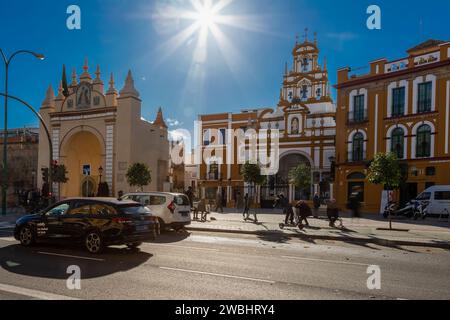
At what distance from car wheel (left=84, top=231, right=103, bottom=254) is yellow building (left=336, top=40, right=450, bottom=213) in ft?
82.7

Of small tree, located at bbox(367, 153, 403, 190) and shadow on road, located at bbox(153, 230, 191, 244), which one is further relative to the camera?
small tree, located at bbox(367, 153, 403, 190)

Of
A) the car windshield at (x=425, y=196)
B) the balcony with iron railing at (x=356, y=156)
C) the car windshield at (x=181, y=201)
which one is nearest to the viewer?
the car windshield at (x=181, y=201)

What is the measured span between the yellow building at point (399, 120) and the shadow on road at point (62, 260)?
24.9 metres

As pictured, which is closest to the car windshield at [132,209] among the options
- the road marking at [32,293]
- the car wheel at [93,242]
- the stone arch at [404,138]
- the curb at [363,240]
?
the car wheel at [93,242]

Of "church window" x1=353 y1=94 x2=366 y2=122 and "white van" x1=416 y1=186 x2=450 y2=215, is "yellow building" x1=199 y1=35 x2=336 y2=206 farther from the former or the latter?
"white van" x1=416 y1=186 x2=450 y2=215

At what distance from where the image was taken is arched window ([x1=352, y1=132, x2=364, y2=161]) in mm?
32775

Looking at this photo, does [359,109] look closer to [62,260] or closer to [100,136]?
[100,136]

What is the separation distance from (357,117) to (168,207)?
25.4 metres

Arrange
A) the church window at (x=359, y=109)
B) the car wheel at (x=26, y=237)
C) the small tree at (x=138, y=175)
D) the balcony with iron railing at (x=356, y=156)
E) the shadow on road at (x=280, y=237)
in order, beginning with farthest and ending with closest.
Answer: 1. the church window at (x=359, y=109)
2. the balcony with iron railing at (x=356, y=156)
3. the small tree at (x=138, y=175)
4. the shadow on road at (x=280, y=237)
5. the car wheel at (x=26, y=237)

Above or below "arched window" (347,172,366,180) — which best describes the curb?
below

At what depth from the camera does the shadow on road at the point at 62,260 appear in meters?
7.22

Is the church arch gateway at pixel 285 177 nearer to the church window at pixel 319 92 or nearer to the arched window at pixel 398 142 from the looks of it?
the church window at pixel 319 92

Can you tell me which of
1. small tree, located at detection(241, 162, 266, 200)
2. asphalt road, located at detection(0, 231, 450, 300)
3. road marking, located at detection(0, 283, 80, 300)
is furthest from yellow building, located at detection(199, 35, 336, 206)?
road marking, located at detection(0, 283, 80, 300)
